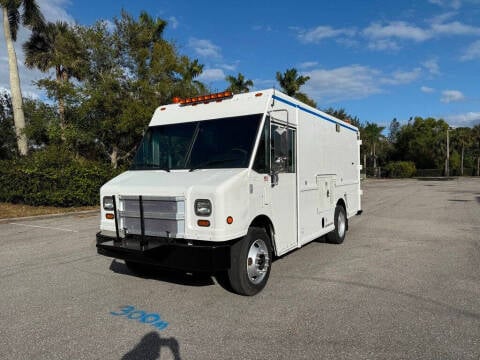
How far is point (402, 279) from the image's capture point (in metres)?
5.69

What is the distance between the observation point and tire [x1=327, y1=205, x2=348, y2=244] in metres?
8.18

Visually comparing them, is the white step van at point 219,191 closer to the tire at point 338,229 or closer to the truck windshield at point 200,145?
the truck windshield at point 200,145

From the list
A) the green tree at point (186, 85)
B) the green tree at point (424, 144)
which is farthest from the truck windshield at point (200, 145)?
the green tree at point (424, 144)

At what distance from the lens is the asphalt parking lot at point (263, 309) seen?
11.8 feet

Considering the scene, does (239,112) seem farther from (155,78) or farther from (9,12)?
(9,12)

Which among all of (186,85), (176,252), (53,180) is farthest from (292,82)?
(176,252)

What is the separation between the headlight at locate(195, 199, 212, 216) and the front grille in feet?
0.63

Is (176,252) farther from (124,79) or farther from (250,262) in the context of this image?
(124,79)

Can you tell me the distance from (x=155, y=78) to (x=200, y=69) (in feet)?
25.5

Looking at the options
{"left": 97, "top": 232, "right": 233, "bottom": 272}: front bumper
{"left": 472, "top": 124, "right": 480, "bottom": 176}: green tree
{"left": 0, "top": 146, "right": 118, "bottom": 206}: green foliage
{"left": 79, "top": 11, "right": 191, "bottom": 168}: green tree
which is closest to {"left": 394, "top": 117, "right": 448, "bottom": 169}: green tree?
{"left": 472, "top": 124, "right": 480, "bottom": 176}: green tree

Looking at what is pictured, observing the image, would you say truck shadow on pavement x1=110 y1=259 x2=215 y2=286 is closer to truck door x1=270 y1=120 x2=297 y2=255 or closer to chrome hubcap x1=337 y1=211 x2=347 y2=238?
truck door x1=270 y1=120 x2=297 y2=255

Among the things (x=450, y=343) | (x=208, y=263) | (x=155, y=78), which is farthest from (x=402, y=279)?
(x=155, y=78)

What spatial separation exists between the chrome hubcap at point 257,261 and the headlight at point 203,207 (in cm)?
86

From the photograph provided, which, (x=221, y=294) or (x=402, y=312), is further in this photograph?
(x=221, y=294)
